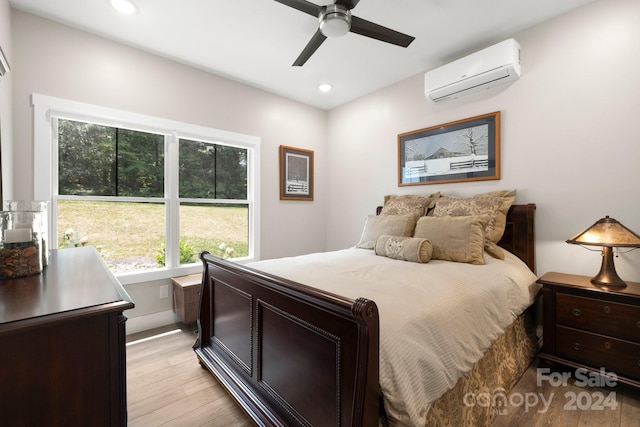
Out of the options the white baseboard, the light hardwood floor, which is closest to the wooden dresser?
the light hardwood floor

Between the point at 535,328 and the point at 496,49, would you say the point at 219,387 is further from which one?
the point at 496,49

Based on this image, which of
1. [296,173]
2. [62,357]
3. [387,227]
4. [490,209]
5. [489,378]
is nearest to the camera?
[62,357]

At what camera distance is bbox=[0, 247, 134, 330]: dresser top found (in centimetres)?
73

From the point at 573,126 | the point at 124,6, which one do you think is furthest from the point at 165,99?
the point at 573,126

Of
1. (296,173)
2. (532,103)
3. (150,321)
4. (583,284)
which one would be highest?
(532,103)

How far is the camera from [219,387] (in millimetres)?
1987

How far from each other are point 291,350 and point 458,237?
1.59m

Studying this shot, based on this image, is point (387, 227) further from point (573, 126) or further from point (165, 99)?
point (165, 99)

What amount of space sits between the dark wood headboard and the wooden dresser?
2885mm

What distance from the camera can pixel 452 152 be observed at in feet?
10.1

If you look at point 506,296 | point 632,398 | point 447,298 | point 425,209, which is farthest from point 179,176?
point 632,398

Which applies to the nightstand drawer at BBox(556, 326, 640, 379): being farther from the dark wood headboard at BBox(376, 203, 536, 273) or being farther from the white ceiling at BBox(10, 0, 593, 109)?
the white ceiling at BBox(10, 0, 593, 109)

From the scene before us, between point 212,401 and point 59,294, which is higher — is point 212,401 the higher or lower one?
the lower one

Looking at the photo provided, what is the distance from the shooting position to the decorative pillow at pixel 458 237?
86.7 inches
